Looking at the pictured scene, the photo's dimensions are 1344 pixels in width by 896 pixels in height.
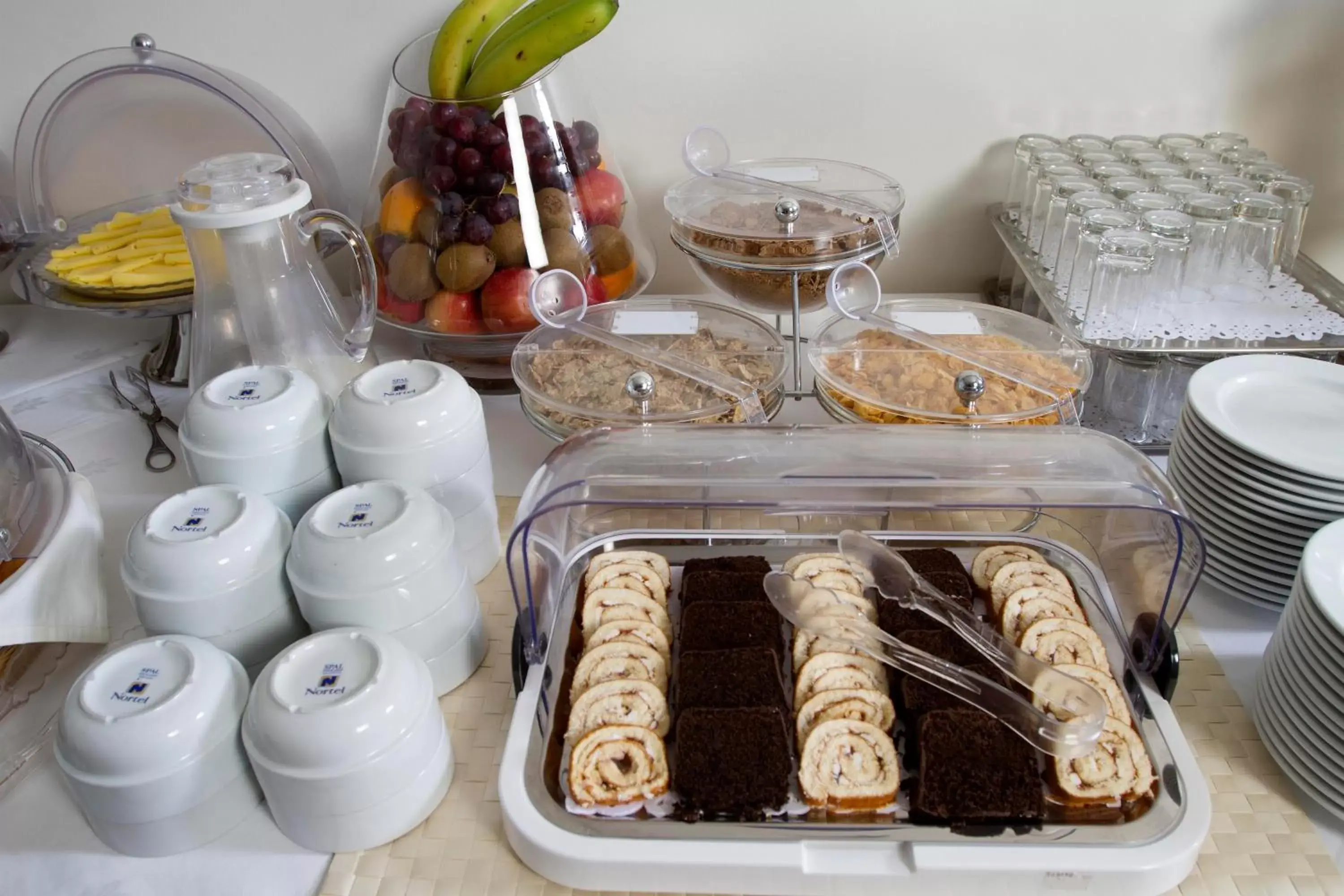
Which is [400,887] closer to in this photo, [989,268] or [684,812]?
[684,812]

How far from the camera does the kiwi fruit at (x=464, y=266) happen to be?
0.94 metres

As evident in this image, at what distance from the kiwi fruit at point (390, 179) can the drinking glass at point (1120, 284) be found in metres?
0.72

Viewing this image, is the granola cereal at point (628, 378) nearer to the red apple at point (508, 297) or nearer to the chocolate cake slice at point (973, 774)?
the red apple at point (508, 297)

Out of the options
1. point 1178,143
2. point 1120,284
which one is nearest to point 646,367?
point 1120,284

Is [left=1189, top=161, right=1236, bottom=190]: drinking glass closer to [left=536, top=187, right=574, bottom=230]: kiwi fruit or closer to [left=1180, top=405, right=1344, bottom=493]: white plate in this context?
[left=1180, top=405, right=1344, bottom=493]: white plate

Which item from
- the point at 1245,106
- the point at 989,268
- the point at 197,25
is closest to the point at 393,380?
the point at 197,25

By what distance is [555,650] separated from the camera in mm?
715

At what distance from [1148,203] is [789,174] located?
→ 0.38 m

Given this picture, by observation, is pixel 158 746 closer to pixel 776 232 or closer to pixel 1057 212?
pixel 776 232

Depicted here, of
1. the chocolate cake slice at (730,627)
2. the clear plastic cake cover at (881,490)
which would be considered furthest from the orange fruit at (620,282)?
the chocolate cake slice at (730,627)

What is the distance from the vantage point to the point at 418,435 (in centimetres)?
73

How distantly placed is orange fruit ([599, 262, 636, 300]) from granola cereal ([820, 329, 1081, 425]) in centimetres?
27

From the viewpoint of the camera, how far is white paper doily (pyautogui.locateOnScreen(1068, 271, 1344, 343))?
91cm

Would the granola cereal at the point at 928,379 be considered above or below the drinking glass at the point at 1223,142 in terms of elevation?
below
